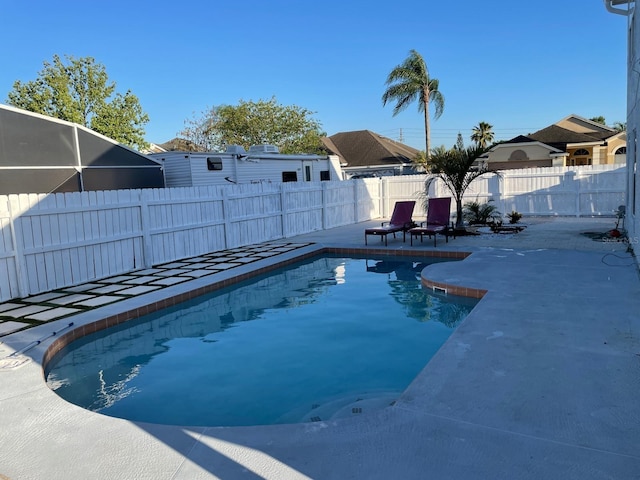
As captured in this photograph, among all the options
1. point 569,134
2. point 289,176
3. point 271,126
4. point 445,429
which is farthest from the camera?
point 271,126

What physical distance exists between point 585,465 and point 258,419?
2480 mm

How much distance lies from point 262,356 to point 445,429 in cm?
292

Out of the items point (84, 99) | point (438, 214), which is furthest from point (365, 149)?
point (438, 214)

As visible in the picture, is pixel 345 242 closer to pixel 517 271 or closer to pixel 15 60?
pixel 517 271

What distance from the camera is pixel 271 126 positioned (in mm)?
34125

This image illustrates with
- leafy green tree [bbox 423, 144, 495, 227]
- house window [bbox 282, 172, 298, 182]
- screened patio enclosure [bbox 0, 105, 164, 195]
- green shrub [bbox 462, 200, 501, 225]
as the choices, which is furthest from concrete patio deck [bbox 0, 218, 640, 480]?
house window [bbox 282, 172, 298, 182]

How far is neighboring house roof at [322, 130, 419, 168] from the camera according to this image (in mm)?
33062

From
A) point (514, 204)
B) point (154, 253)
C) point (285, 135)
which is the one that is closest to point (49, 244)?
point (154, 253)

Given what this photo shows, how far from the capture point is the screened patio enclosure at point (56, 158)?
12414 mm

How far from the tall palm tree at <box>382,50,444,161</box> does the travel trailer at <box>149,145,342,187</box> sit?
982cm

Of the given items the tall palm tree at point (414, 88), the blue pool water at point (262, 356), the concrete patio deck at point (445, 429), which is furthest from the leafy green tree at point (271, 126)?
the concrete patio deck at point (445, 429)

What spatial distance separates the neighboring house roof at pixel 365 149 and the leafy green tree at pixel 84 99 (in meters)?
13.9

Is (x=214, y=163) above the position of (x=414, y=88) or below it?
below

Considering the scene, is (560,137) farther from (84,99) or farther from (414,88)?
(84,99)
